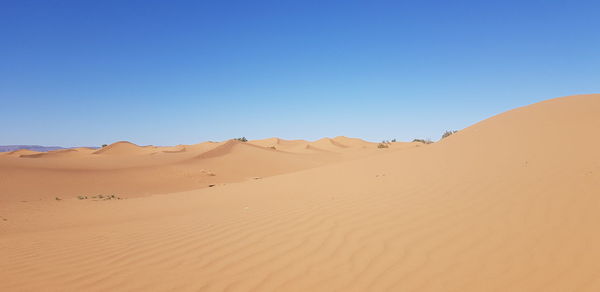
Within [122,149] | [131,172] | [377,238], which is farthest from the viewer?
[122,149]

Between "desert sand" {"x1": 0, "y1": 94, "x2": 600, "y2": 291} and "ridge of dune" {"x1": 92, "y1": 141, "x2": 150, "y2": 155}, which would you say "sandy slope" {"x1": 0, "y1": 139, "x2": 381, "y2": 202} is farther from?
"ridge of dune" {"x1": 92, "y1": 141, "x2": 150, "y2": 155}

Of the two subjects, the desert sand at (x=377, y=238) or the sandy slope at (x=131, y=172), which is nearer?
the desert sand at (x=377, y=238)

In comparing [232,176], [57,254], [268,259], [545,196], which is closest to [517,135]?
[545,196]

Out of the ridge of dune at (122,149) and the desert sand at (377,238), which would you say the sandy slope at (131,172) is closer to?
the desert sand at (377,238)

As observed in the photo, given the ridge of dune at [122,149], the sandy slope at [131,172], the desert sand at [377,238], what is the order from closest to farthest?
the desert sand at [377,238] < the sandy slope at [131,172] < the ridge of dune at [122,149]

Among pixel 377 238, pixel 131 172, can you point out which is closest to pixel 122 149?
pixel 131 172

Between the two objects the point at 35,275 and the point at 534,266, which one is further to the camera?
the point at 35,275

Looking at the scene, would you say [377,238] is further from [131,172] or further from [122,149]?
[122,149]

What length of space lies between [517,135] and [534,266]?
26.9 ft

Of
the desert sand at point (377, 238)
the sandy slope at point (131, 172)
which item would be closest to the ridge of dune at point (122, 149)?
the sandy slope at point (131, 172)

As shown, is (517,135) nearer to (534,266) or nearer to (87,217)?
(534,266)

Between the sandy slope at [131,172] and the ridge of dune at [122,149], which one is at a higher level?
the ridge of dune at [122,149]

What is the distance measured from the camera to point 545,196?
181 inches

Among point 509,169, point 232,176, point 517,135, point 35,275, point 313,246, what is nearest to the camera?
point 35,275
